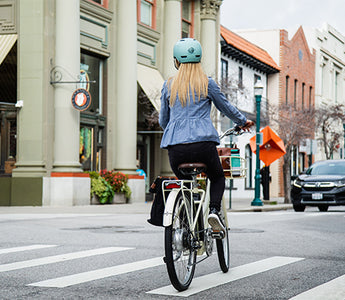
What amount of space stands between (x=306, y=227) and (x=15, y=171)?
11693 millimetres

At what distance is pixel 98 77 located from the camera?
25.3 meters

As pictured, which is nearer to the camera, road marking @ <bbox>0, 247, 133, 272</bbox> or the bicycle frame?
the bicycle frame

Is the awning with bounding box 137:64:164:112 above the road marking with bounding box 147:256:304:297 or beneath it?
above

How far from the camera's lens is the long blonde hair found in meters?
5.85

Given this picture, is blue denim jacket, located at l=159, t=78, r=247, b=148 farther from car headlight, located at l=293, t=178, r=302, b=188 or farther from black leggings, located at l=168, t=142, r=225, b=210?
car headlight, located at l=293, t=178, r=302, b=188

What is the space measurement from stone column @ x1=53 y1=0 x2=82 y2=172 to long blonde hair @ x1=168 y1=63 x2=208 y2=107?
16278 millimetres

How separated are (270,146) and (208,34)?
8070mm

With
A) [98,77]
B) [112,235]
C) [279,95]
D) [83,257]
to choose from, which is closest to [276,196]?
[279,95]

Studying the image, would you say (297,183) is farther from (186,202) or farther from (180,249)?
(180,249)

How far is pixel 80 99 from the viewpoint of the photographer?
2183cm

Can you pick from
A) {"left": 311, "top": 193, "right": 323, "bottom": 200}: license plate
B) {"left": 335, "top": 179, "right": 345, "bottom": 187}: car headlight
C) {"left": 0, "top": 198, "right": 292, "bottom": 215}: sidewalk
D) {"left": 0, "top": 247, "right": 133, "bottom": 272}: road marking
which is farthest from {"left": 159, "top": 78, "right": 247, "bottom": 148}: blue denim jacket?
{"left": 335, "top": 179, "right": 345, "bottom": 187}: car headlight

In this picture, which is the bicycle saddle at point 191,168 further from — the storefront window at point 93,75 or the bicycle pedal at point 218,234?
the storefront window at point 93,75

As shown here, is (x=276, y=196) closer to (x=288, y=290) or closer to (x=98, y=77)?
(x=98, y=77)

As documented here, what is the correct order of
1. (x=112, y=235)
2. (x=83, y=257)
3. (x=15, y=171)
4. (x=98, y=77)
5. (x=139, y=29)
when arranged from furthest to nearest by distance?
(x=139, y=29), (x=98, y=77), (x=15, y=171), (x=112, y=235), (x=83, y=257)
